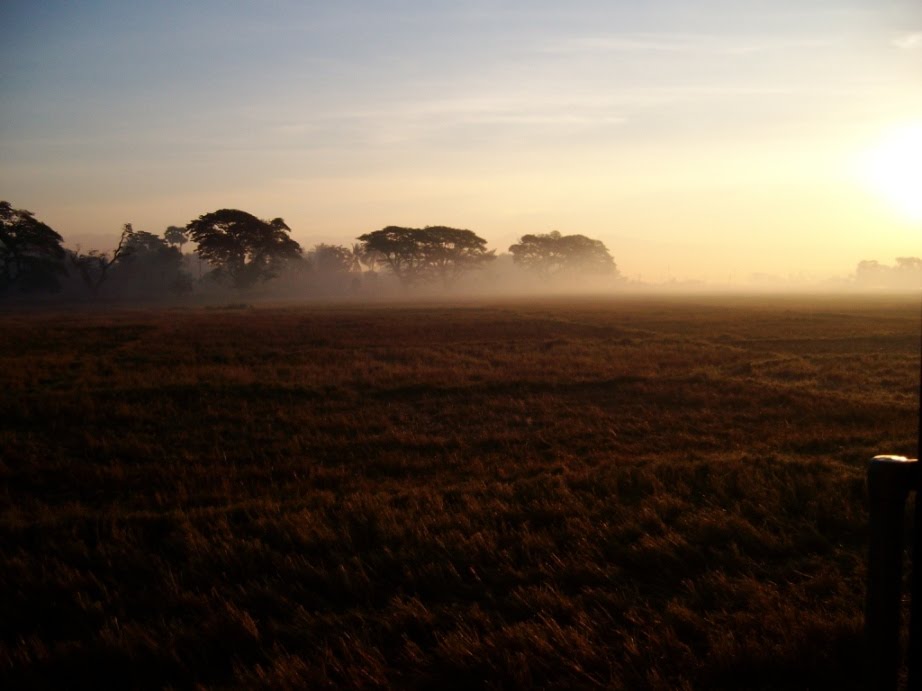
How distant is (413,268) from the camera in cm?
10794

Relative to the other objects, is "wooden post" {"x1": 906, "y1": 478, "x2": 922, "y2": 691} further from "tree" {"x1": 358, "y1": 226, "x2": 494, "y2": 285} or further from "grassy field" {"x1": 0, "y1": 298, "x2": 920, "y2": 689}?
"tree" {"x1": 358, "y1": 226, "x2": 494, "y2": 285}

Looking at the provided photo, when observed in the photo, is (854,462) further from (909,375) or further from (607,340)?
(607,340)

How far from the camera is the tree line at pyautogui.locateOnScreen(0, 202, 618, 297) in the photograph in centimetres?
6956

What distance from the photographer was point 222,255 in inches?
3044

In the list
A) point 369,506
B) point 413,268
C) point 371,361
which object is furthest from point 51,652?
point 413,268

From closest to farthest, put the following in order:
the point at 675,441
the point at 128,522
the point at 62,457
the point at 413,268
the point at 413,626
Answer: the point at 413,626
the point at 128,522
the point at 62,457
the point at 675,441
the point at 413,268

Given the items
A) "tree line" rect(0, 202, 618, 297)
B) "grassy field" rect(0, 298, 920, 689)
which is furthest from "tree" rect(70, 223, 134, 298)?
"grassy field" rect(0, 298, 920, 689)

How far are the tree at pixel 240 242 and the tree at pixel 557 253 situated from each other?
65.1 metres

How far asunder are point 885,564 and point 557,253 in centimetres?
14333

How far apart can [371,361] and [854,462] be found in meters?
15.9

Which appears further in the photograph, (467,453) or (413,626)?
(467,453)

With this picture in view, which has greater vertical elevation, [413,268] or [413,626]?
[413,268]

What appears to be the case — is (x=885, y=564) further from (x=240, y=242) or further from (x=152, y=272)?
(x=152, y=272)

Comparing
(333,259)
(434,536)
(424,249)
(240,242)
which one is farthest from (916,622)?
(333,259)
